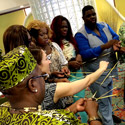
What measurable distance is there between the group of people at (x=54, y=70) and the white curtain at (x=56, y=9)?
1.95 ft

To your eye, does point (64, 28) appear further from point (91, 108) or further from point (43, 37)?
point (91, 108)

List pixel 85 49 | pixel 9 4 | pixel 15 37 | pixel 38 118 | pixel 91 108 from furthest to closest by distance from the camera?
1. pixel 9 4
2. pixel 85 49
3. pixel 15 37
4. pixel 91 108
5. pixel 38 118

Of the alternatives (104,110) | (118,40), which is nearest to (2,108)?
(104,110)

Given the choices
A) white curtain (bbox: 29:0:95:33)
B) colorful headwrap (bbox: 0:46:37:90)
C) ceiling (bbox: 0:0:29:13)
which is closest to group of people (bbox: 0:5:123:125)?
colorful headwrap (bbox: 0:46:37:90)

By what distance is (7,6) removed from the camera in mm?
4523

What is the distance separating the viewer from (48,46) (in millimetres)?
1944

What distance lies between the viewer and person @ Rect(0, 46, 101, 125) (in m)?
0.89

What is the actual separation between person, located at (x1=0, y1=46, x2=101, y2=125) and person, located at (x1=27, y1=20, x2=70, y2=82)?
2.84ft

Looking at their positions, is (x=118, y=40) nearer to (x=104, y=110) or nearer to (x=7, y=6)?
(x=104, y=110)

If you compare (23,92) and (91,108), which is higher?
(23,92)

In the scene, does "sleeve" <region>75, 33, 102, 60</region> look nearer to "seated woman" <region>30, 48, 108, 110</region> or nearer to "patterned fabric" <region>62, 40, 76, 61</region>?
"patterned fabric" <region>62, 40, 76, 61</region>

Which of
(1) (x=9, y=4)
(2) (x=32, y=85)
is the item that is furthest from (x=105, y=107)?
(1) (x=9, y=4)

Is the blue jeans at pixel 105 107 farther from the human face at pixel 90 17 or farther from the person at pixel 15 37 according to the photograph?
the person at pixel 15 37

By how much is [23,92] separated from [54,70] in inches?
36.7
